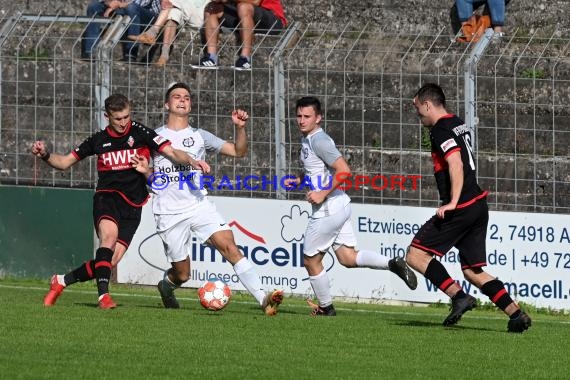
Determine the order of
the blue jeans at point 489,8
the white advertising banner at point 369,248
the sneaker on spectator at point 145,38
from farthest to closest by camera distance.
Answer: the blue jeans at point 489,8
the sneaker on spectator at point 145,38
the white advertising banner at point 369,248

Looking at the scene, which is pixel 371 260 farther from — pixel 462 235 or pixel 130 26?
pixel 130 26

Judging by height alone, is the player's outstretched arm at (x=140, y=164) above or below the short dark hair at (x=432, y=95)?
below

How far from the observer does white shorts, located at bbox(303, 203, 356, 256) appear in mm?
13992

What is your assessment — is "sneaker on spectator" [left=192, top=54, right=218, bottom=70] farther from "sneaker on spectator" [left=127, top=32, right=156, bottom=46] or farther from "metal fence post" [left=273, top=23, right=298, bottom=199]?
"metal fence post" [left=273, top=23, right=298, bottom=199]

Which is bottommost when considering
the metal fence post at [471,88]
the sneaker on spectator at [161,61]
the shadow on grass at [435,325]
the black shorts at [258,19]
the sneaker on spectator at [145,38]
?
the shadow on grass at [435,325]

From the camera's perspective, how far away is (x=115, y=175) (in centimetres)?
1407

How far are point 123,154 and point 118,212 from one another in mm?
590

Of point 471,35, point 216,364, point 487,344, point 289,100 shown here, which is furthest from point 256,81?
point 216,364

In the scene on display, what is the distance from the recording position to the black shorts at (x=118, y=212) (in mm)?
14023

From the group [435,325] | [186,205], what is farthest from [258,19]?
[435,325]

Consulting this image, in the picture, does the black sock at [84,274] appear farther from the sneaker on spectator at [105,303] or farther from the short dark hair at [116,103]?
the short dark hair at [116,103]

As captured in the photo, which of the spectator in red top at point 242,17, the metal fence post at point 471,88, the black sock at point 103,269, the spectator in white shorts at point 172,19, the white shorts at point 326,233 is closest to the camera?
the black sock at point 103,269

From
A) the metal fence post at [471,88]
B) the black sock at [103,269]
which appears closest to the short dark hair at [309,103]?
the black sock at [103,269]

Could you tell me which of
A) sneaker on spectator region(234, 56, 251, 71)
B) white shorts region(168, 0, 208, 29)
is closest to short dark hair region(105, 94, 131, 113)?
sneaker on spectator region(234, 56, 251, 71)
